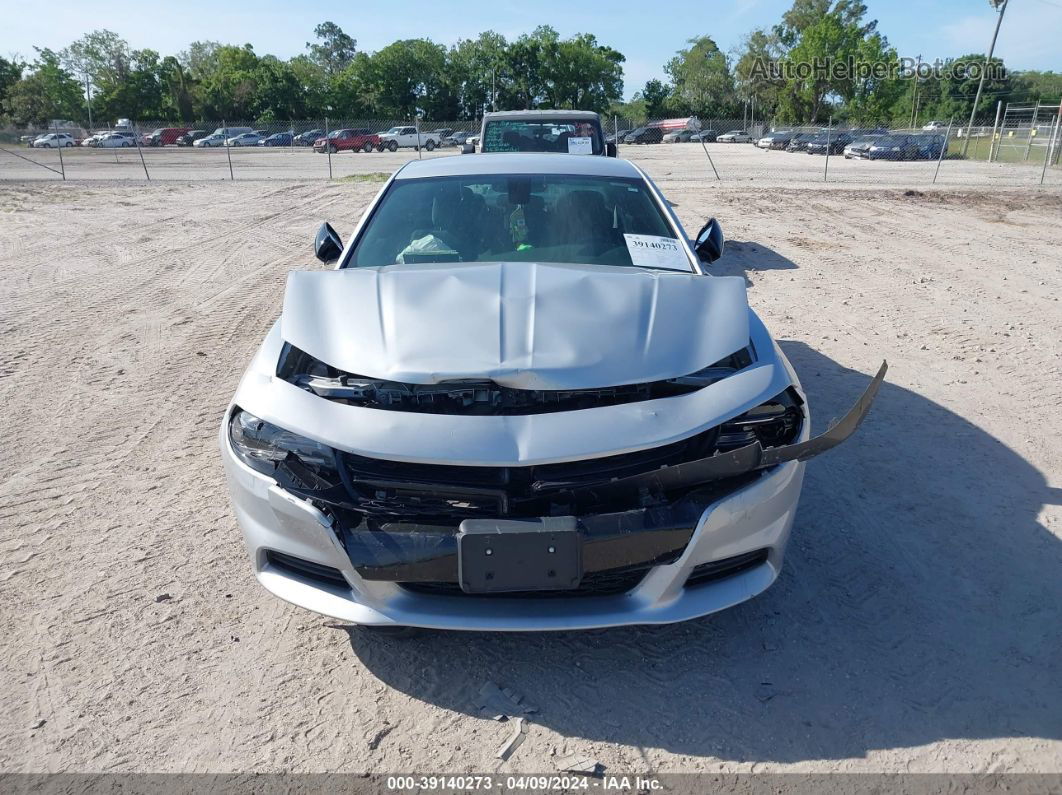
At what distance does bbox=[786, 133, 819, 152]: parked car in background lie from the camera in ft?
148

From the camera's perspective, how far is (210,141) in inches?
1986

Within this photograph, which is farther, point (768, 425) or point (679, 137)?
point (679, 137)

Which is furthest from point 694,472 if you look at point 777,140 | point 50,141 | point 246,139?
point 246,139

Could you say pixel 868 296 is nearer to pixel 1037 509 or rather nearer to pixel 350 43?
pixel 1037 509

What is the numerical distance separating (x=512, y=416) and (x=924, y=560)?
2124 mm

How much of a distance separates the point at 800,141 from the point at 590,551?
1935 inches

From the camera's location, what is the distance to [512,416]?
2.51m

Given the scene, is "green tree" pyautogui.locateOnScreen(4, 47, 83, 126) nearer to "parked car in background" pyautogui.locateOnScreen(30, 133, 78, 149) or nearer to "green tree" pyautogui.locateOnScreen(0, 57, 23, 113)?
"green tree" pyautogui.locateOnScreen(0, 57, 23, 113)

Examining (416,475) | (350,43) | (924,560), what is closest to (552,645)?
(416,475)

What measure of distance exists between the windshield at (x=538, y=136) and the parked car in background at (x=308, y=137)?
4210 cm

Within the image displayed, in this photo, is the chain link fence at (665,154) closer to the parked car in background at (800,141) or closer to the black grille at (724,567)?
the parked car in background at (800,141)

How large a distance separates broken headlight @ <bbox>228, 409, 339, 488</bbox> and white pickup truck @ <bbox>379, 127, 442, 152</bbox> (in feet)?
147

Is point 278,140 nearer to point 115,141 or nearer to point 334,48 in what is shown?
point 115,141

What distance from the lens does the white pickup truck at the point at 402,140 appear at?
45.3 m
